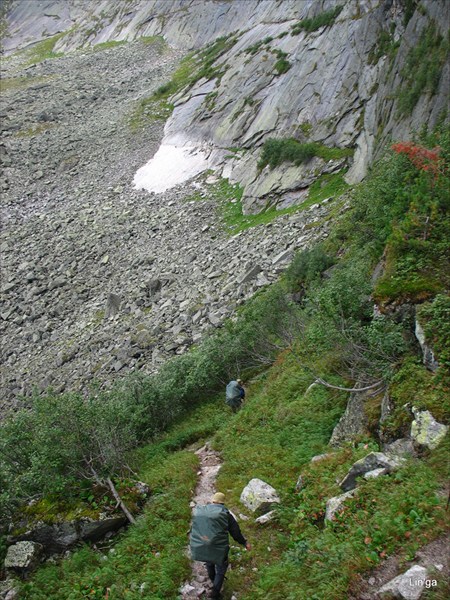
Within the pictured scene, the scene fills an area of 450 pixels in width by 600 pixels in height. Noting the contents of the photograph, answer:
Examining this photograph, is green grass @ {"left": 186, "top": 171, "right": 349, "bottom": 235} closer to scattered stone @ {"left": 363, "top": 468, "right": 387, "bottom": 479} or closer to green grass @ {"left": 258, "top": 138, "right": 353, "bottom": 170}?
green grass @ {"left": 258, "top": 138, "right": 353, "bottom": 170}

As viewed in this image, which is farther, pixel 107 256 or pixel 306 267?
pixel 107 256

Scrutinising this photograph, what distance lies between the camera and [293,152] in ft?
100.0

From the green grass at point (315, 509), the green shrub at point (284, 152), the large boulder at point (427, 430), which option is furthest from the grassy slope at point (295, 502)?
the green shrub at point (284, 152)

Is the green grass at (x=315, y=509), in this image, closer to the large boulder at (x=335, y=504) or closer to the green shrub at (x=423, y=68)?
the large boulder at (x=335, y=504)

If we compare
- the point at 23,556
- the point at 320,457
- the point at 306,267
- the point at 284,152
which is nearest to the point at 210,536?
the point at 320,457

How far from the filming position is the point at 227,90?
1758 inches

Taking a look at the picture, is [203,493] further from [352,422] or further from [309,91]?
[309,91]

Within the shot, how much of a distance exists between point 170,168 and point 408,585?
37336 millimetres

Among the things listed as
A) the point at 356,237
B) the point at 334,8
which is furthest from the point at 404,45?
the point at 334,8

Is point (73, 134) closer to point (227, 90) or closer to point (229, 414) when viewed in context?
Answer: point (227, 90)

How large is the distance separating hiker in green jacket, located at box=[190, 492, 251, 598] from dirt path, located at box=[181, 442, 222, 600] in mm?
600

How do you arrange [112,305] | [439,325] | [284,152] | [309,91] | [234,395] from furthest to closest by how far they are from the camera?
1. [309,91]
2. [284,152]
3. [112,305]
4. [234,395]
5. [439,325]

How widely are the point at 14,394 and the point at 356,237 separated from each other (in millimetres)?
17670

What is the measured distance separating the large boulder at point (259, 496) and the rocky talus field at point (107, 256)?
9959 millimetres
